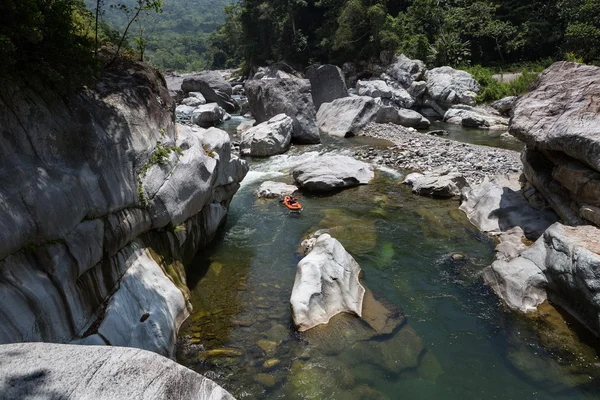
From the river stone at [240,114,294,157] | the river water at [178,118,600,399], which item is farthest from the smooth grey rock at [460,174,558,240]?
the river stone at [240,114,294,157]

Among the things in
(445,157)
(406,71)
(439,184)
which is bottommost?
(445,157)

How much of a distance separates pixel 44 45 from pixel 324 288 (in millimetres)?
6844

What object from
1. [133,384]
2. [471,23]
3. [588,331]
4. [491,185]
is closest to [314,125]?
[491,185]

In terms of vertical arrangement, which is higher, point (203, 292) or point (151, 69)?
point (151, 69)

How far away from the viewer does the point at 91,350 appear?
328cm

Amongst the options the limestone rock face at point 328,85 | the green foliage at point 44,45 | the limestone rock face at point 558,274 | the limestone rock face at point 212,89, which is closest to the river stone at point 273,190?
the limestone rock face at point 558,274

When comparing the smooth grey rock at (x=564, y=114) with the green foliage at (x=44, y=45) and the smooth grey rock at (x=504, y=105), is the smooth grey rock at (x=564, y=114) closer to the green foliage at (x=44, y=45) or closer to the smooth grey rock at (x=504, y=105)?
the green foliage at (x=44, y=45)

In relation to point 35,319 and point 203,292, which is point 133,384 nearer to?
point 35,319

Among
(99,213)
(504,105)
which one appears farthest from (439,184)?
(504,105)

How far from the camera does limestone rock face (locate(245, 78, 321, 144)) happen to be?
22812mm

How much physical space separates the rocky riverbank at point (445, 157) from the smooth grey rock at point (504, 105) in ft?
35.1

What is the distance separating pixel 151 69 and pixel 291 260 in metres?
6.47

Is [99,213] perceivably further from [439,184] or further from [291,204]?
[439,184]

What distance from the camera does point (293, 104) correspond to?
23.0 m
